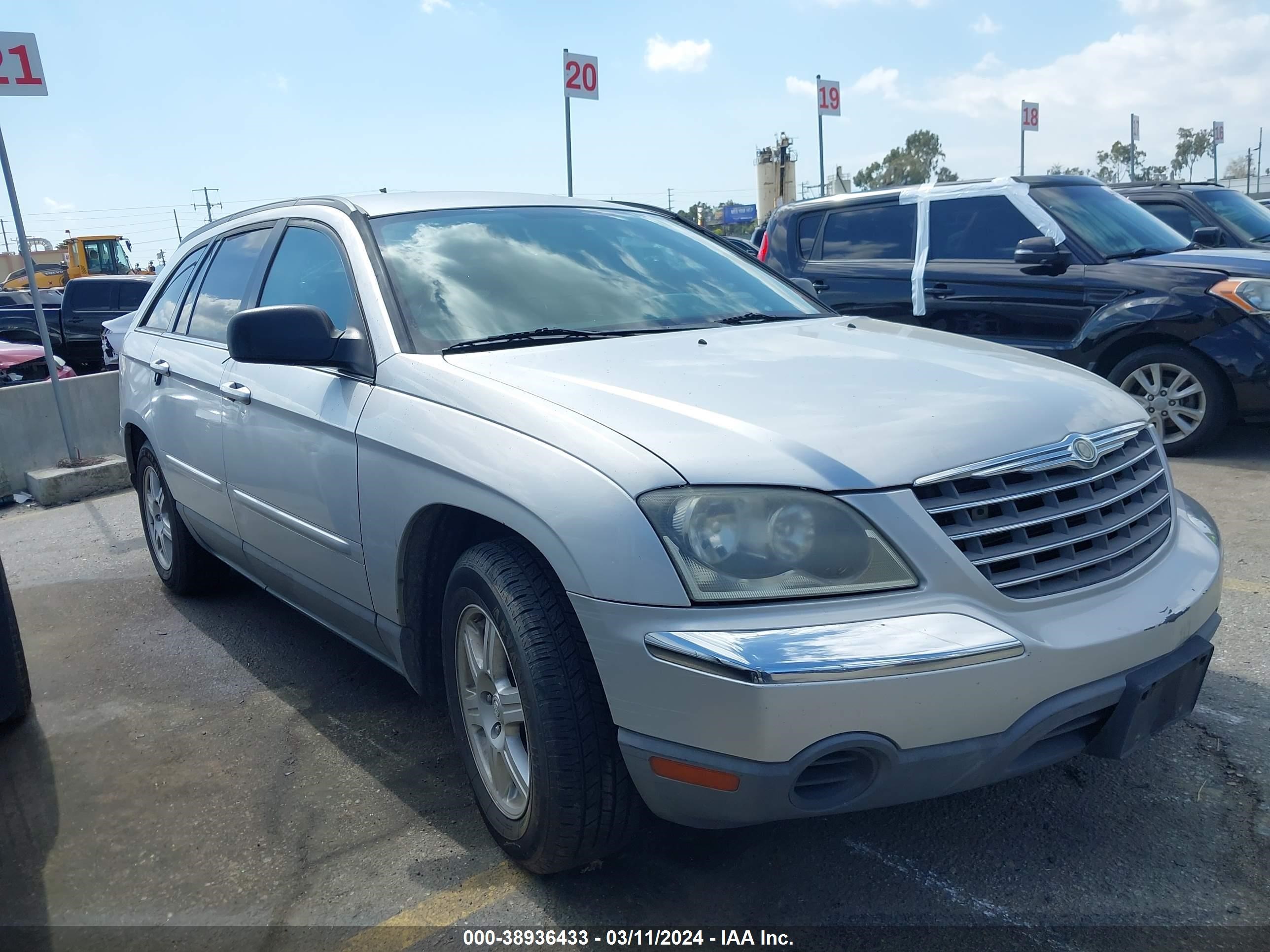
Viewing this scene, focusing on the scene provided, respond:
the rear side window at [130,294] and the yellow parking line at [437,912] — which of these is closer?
the yellow parking line at [437,912]

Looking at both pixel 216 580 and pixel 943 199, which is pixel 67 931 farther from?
pixel 943 199

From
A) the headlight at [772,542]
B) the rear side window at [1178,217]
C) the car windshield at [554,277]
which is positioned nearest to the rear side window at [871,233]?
the rear side window at [1178,217]

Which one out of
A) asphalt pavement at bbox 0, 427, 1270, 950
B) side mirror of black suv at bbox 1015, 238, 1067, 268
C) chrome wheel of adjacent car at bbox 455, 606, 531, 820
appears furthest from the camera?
side mirror of black suv at bbox 1015, 238, 1067, 268

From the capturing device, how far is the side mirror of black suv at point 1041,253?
21.9 feet

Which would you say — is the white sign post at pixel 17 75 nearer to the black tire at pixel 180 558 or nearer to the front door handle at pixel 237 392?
the black tire at pixel 180 558

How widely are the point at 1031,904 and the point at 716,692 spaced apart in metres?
0.99

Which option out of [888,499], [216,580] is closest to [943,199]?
[216,580]

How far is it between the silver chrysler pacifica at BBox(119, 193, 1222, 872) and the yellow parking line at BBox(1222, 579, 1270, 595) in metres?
1.61

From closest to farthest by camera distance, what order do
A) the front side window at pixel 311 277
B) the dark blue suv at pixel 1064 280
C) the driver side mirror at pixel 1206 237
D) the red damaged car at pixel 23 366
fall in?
the front side window at pixel 311 277
the dark blue suv at pixel 1064 280
the driver side mirror at pixel 1206 237
the red damaged car at pixel 23 366

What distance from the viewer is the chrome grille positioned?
212cm

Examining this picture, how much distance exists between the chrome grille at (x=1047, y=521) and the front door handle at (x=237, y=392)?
7.92ft

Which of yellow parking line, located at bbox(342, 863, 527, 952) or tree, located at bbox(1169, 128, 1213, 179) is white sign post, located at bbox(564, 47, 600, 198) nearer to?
yellow parking line, located at bbox(342, 863, 527, 952)

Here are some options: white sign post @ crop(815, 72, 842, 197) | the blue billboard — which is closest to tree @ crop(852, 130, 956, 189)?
the blue billboard

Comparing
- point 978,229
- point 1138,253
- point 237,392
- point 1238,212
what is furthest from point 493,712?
point 1238,212
